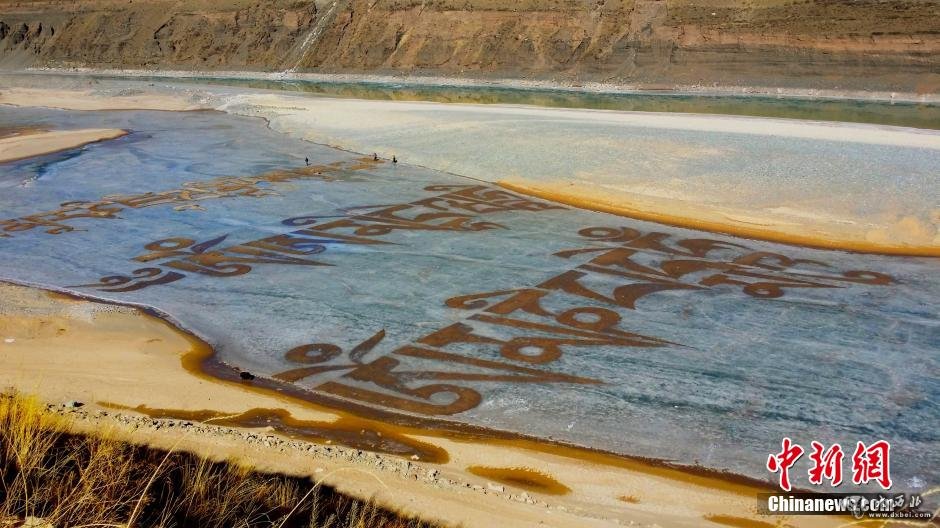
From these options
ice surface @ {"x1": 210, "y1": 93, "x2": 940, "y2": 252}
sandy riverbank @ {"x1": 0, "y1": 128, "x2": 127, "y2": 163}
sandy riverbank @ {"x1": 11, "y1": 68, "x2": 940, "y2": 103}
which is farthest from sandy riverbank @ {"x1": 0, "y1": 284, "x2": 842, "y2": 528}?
sandy riverbank @ {"x1": 11, "y1": 68, "x2": 940, "y2": 103}

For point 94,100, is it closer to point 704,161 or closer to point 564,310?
point 704,161

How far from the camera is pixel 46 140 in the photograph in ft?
81.4

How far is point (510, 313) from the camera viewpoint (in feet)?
30.6

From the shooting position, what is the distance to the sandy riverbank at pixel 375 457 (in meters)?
5.39

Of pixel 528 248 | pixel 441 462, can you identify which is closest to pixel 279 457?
pixel 441 462

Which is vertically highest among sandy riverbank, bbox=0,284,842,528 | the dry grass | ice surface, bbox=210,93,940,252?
ice surface, bbox=210,93,940,252

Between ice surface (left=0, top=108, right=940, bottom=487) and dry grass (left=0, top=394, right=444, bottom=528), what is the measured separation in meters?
1.96

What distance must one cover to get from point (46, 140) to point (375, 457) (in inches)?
871

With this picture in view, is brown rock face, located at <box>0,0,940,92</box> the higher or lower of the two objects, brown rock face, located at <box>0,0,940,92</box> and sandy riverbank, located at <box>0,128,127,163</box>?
the higher

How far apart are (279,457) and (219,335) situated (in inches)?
132

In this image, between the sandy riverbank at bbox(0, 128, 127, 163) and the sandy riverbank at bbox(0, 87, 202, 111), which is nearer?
the sandy riverbank at bbox(0, 128, 127, 163)

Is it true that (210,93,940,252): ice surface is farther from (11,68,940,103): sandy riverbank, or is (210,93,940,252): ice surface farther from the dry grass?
(11,68,940,103): sandy riverbank

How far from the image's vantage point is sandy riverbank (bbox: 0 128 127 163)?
881 inches

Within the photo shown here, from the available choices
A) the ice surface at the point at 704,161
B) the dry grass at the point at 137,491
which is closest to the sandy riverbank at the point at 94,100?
the ice surface at the point at 704,161
